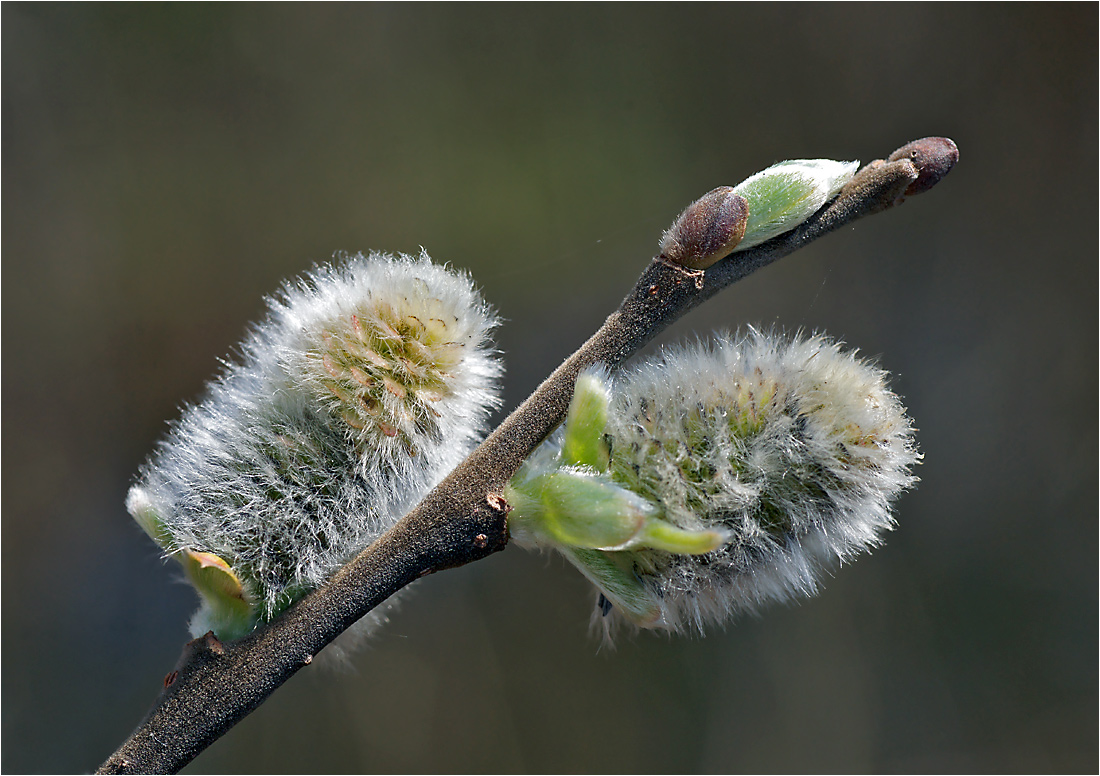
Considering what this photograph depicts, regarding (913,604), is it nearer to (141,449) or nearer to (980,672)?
(980,672)

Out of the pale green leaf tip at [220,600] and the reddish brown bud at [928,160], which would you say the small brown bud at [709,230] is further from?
the pale green leaf tip at [220,600]

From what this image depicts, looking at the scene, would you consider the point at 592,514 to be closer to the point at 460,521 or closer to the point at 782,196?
the point at 460,521

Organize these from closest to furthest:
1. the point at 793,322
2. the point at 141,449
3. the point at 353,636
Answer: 1. the point at 353,636
2. the point at 141,449
3. the point at 793,322

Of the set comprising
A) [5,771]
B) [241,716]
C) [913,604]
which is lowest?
[913,604]

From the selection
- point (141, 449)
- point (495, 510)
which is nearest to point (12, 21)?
point (141, 449)

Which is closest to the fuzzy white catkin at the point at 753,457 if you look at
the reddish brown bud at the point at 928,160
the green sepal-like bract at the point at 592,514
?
the green sepal-like bract at the point at 592,514

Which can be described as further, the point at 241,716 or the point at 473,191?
the point at 473,191

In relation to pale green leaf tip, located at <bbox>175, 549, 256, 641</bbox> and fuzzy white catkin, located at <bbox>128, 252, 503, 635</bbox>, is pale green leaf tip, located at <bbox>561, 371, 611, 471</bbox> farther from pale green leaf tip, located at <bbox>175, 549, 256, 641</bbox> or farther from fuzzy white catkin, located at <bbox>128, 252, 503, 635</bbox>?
pale green leaf tip, located at <bbox>175, 549, 256, 641</bbox>
